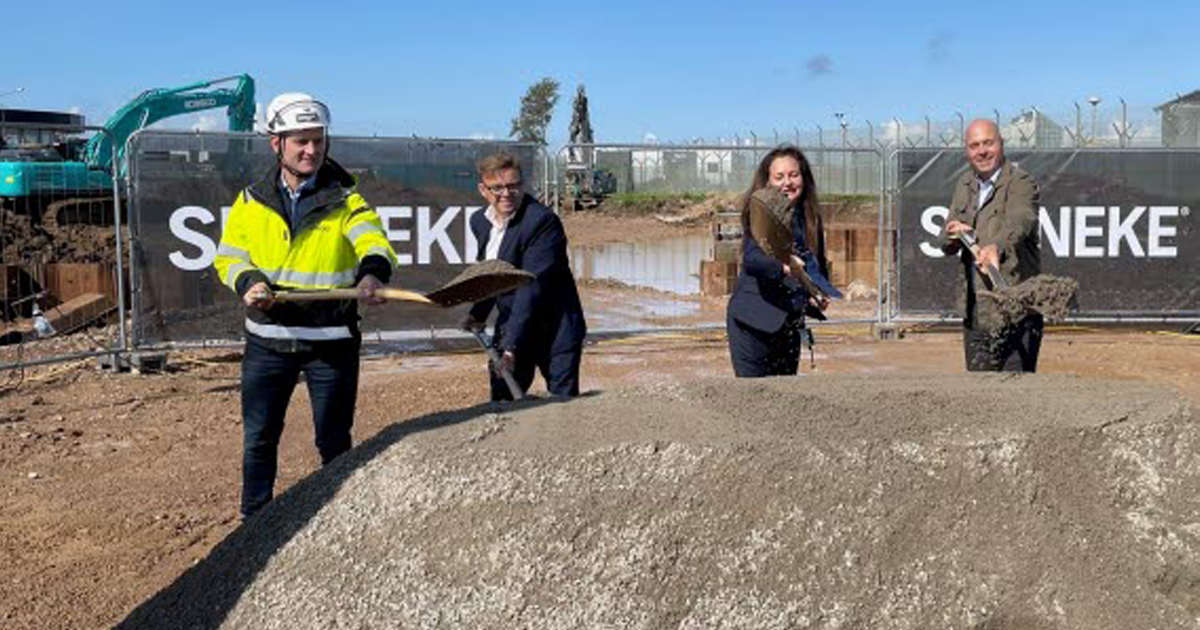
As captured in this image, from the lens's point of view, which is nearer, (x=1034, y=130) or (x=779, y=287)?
(x=779, y=287)

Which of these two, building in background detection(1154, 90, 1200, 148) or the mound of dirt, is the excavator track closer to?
the mound of dirt

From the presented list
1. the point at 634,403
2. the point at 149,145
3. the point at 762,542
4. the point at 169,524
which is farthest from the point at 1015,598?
the point at 149,145

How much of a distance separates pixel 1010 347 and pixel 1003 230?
18.8 inches

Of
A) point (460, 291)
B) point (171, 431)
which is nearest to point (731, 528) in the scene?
point (460, 291)

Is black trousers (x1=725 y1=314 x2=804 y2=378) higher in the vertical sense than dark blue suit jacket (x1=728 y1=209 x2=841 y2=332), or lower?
lower

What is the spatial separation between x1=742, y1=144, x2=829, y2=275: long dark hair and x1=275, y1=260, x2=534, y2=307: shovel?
126cm

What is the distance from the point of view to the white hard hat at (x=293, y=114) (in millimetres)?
3879

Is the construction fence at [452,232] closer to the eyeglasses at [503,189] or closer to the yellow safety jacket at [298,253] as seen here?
the eyeglasses at [503,189]

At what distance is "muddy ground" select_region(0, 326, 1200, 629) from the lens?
4.63 meters

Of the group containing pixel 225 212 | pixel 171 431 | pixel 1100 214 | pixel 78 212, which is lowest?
pixel 171 431

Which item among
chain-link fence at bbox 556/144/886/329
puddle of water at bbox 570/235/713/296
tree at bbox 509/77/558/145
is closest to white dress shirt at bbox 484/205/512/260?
chain-link fence at bbox 556/144/886/329

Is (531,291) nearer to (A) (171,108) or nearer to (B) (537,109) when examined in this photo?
(A) (171,108)

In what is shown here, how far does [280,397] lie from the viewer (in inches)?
162

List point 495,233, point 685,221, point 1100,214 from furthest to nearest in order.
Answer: point 685,221, point 1100,214, point 495,233
